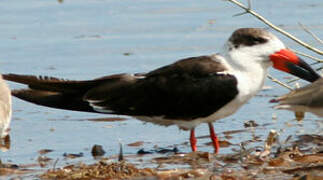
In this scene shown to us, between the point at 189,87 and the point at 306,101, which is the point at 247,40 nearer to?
the point at 189,87

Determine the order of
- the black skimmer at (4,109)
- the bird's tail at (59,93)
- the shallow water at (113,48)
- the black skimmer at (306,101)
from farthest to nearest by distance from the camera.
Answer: the shallow water at (113,48), the bird's tail at (59,93), the black skimmer at (4,109), the black skimmer at (306,101)

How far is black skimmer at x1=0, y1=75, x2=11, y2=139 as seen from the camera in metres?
8.39

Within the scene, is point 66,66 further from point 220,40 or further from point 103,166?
point 103,166

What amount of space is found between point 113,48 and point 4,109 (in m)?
4.07

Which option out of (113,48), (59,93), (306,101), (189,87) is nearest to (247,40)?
(189,87)

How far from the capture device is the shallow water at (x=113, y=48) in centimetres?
948

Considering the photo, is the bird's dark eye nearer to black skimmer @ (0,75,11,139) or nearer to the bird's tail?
the bird's tail

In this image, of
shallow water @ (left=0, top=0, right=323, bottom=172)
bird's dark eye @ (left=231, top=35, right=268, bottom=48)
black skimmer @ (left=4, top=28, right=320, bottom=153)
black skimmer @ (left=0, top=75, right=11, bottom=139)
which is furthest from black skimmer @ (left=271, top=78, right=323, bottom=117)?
black skimmer @ (left=0, top=75, right=11, bottom=139)

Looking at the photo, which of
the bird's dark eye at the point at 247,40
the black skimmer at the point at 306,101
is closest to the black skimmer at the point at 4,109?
the bird's dark eye at the point at 247,40

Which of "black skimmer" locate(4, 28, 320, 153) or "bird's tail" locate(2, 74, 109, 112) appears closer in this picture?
"black skimmer" locate(4, 28, 320, 153)

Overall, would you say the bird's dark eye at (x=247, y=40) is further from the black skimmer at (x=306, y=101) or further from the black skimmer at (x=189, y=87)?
the black skimmer at (x=306, y=101)

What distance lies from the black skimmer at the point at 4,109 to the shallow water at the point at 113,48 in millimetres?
404

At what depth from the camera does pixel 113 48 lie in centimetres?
1243

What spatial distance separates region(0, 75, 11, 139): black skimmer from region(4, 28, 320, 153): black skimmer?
0.24 metres
